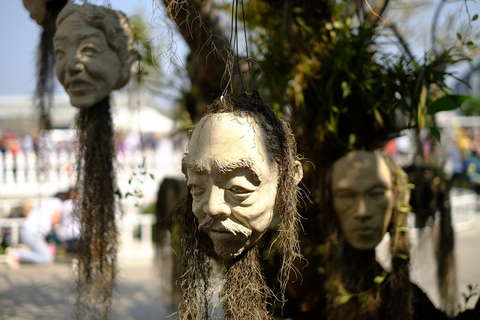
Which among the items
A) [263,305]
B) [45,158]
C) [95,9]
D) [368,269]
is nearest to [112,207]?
[45,158]

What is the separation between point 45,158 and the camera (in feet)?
8.29

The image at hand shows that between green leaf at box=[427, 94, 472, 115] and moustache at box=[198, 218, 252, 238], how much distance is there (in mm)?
1197

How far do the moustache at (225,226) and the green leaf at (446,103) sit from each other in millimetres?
1197

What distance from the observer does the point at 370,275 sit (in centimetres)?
210

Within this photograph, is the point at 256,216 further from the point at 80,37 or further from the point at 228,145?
the point at 80,37

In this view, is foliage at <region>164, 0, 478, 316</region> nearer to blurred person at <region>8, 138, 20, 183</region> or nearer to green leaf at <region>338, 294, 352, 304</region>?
green leaf at <region>338, 294, 352, 304</region>

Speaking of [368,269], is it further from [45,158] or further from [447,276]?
[45,158]

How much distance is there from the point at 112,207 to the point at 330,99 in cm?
122

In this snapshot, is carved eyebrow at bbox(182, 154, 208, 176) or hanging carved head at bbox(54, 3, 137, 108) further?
hanging carved head at bbox(54, 3, 137, 108)

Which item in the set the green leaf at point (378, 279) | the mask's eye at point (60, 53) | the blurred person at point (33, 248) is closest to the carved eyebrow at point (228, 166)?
the green leaf at point (378, 279)

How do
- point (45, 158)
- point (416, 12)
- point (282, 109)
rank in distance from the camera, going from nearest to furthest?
point (282, 109)
point (45, 158)
point (416, 12)

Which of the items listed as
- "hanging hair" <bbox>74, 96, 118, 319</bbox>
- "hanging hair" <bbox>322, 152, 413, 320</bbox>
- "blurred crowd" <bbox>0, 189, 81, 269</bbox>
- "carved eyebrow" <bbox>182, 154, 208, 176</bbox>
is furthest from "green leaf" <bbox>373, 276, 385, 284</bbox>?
"blurred crowd" <bbox>0, 189, 81, 269</bbox>

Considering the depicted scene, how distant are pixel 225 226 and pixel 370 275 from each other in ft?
3.78

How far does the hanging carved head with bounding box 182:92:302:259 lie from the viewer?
1235 mm
